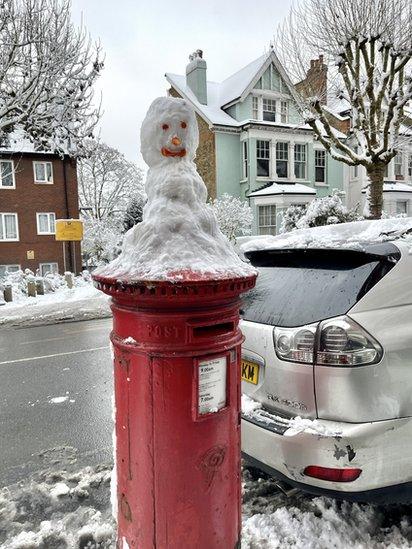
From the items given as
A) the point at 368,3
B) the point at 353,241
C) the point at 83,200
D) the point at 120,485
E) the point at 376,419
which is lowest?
the point at 120,485

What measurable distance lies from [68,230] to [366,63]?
11.4m

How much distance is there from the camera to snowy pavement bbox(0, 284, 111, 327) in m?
11.1

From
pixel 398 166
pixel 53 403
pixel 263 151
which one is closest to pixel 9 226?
pixel 263 151

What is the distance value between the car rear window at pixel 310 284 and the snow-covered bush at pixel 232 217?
17057mm

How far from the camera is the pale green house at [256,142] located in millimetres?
22906

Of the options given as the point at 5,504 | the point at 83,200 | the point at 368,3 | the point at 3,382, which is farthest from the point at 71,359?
the point at 83,200

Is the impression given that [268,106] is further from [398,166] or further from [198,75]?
[398,166]

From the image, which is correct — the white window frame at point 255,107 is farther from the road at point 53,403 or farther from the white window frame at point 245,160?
the road at point 53,403

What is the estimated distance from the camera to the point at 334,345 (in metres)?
2.31

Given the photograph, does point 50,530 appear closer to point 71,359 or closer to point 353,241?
point 353,241

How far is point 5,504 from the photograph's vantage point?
9.78 ft

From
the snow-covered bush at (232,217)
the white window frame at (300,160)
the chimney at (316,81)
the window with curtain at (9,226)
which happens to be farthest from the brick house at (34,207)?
the chimney at (316,81)

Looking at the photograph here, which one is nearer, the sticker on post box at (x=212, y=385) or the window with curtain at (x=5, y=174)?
the sticker on post box at (x=212, y=385)

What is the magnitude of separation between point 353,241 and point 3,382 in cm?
511
